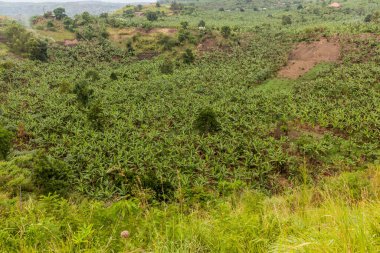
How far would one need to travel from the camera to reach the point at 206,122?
25.4 meters

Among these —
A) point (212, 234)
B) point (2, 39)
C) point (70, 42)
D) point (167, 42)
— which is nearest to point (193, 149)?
point (212, 234)

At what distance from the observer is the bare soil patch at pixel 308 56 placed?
4312 centimetres

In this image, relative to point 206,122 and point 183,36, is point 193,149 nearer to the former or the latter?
point 206,122

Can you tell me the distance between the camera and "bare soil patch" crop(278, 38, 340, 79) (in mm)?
43125

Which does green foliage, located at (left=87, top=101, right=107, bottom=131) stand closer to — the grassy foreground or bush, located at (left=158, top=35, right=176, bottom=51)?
the grassy foreground

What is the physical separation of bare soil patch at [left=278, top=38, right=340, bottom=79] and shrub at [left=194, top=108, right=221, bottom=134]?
21.4 m

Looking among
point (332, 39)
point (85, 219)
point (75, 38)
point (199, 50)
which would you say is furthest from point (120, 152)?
point (75, 38)

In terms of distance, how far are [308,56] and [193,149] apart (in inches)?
1303

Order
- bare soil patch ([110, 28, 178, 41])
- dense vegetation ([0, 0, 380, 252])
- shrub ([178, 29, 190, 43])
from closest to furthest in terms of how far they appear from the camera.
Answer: dense vegetation ([0, 0, 380, 252]) → shrub ([178, 29, 190, 43]) → bare soil patch ([110, 28, 178, 41])

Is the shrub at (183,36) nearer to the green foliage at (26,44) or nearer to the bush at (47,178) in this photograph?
the green foliage at (26,44)

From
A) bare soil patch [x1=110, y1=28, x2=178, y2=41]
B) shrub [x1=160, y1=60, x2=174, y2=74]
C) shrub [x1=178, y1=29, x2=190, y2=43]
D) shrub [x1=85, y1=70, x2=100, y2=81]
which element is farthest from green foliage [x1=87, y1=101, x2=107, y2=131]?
bare soil patch [x1=110, y1=28, x2=178, y2=41]

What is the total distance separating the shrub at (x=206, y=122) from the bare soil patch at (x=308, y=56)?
21.4 metres

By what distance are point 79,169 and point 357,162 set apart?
2042cm

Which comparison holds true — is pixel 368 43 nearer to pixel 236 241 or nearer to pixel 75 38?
pixel 236 241
